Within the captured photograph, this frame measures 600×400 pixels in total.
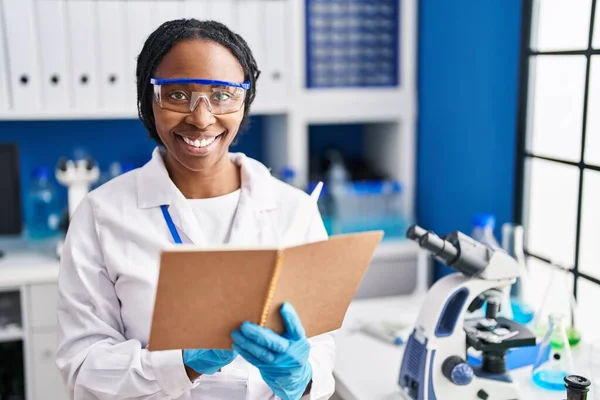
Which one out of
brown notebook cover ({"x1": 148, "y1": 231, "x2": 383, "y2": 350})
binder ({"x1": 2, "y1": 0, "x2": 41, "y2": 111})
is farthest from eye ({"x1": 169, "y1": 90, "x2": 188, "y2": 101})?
binder ({"x1": 2, "y1": 0, "x2": 41, "y2": 111})

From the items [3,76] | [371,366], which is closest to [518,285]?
A: [371,366]

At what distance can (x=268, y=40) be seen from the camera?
2.61 metres

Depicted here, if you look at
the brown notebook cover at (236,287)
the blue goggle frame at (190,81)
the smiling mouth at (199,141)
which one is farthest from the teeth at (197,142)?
the brown notebook cover at (236,287)

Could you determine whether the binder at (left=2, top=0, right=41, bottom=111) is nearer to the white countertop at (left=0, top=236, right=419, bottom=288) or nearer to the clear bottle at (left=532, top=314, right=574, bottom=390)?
the white countertop at (left=0, top=236, right=419, bottom=288)

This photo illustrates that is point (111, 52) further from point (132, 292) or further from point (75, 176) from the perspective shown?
point (132, 292)

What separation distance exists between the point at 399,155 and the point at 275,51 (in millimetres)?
687

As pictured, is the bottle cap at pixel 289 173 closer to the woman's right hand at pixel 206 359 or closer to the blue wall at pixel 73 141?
the blue wall at pixel 73 141

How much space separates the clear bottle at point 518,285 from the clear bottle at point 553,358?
0.27 metres

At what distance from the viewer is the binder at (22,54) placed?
2350 mm

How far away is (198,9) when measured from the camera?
2.52 meters

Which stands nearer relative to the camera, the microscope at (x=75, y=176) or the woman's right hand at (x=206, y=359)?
the woman's right hand at (x=206, y=359)

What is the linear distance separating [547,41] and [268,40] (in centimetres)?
101

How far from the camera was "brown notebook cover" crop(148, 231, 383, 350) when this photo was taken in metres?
1.00

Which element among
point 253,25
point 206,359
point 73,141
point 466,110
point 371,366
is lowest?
point 371,366
